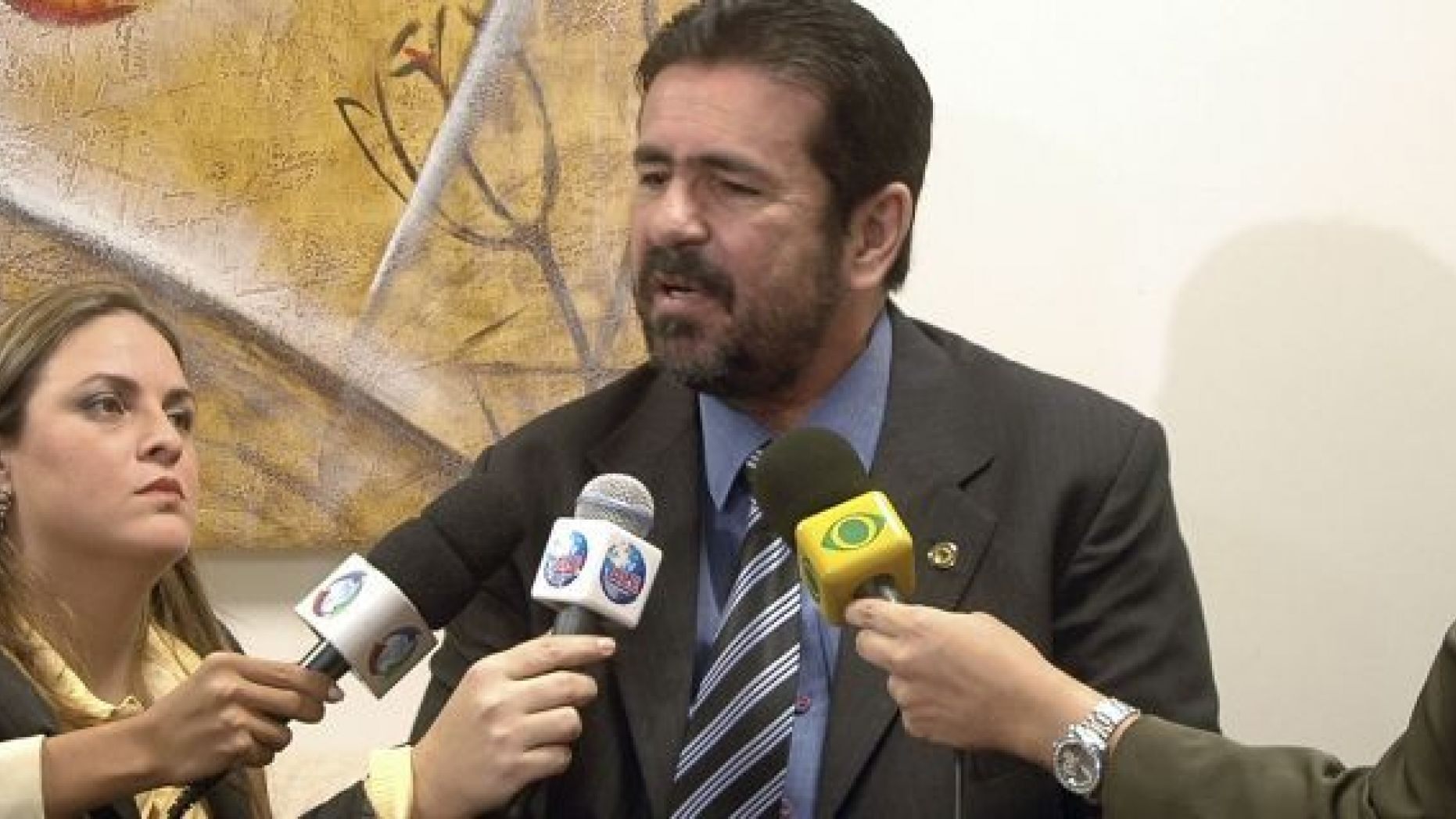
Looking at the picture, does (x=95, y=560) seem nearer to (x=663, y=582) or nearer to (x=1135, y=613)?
(x=663, y=582)

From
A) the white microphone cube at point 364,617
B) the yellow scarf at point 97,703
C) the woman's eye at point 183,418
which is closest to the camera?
the white microphone cube at point 364,617

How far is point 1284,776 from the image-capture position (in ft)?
4.04

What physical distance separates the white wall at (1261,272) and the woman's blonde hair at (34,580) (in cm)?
29

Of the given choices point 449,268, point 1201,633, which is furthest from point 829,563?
point 449,268

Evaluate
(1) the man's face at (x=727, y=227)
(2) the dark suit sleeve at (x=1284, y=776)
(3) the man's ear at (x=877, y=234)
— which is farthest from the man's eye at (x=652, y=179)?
(2) the dark suit sleeve at (x=1284, y=776)

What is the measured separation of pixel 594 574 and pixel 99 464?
80 centimetres

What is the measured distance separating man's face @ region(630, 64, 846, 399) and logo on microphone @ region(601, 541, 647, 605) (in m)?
0.31

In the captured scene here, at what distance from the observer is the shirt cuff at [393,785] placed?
140cm

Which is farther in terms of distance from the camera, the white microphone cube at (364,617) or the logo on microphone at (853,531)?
the white microphone cube at (364,617)

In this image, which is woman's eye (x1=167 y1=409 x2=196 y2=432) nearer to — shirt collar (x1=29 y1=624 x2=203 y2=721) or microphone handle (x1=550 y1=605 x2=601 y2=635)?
shirt collar (x1=29 y1=624 x2=203 y2=721)

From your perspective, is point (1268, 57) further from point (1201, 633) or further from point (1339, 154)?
point (1201, 633)

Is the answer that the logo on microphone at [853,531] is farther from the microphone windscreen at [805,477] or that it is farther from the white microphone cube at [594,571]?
the white microphone cube at [594,571]

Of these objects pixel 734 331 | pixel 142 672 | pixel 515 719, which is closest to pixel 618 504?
pixel 515 719

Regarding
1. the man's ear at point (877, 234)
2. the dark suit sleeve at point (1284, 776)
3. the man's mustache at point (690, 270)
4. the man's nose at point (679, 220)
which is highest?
the man's nose at point (679, 220)
